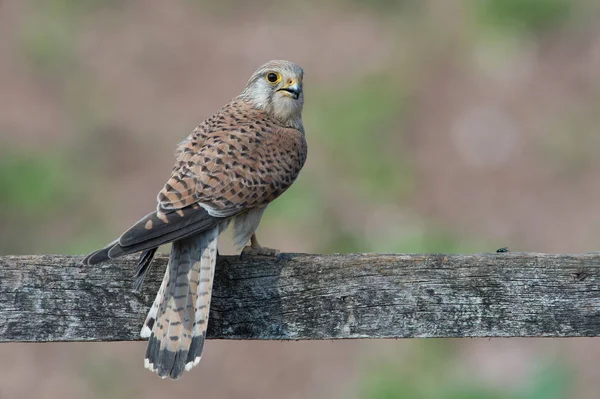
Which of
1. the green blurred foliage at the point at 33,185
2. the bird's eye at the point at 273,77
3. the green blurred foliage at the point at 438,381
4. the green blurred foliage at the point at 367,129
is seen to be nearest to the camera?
the bird's eye at the point at 273,77

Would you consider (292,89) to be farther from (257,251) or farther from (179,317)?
(179,317)

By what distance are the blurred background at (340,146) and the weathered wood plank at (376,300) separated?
285cm

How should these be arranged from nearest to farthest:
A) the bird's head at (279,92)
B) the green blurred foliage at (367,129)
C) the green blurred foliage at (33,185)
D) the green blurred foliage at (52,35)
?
the bird's head at (279,92) < the green blurred foliage at (33,185) < the green blurred foliage at (367,129) < the green blurred foliage at (52,35)

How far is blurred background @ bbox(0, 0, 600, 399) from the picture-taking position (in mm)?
6617

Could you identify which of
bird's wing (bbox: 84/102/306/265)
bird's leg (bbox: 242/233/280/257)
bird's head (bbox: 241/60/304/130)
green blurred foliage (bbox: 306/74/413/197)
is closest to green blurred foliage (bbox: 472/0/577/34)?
green blurred foliage (bbox: 306/74/413/197)

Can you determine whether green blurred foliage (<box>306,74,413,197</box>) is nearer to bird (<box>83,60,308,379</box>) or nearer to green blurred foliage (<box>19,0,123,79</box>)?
green blurred foliage (<box>19,0,123,79</box>)

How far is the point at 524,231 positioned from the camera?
7.65m

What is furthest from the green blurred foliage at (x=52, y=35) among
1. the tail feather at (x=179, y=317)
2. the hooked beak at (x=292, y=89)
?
the tail feather at (x=179, y=317)

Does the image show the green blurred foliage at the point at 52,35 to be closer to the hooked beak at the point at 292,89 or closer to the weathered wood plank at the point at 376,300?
the hooked beak at the point at 292,89

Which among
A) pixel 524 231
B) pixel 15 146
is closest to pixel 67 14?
pixel 15 146

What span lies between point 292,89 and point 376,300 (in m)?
1.96

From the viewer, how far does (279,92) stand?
482 centimetres

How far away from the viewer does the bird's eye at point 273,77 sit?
489 centimetres

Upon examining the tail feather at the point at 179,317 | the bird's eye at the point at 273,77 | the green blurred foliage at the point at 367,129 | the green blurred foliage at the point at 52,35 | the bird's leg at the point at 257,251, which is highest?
the green blurred foliage at the point at 52,35
